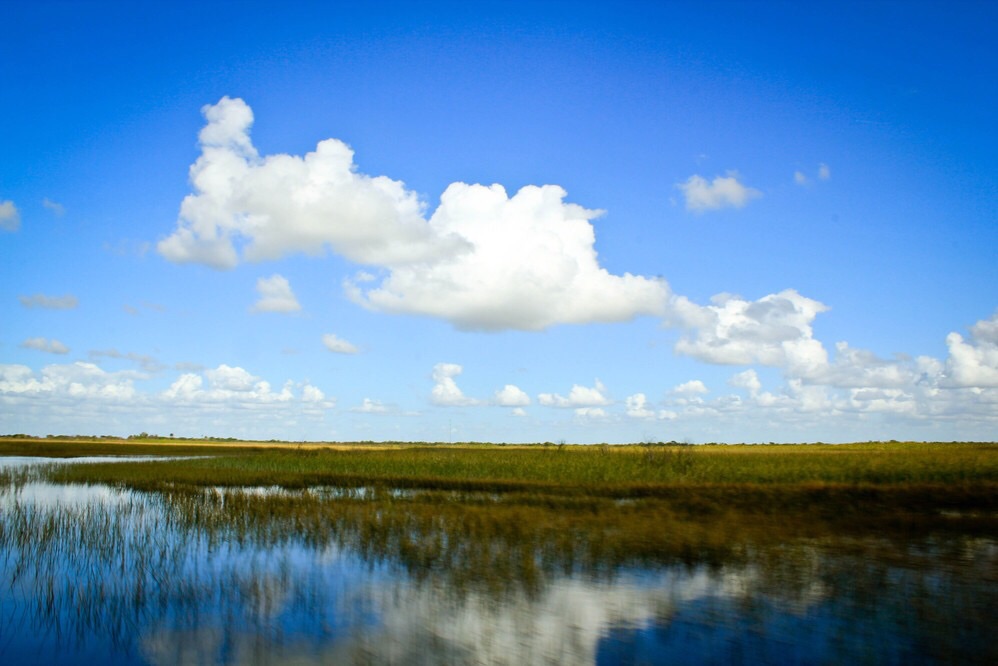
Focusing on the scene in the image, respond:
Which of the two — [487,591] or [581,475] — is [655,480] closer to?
[581,475]

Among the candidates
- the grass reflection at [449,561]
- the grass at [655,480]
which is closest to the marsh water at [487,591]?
the grass reflection at [449,561]

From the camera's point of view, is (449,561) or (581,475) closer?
(449,561)

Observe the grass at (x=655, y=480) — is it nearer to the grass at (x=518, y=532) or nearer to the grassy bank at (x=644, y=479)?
the grassy bank at (x=644, y=479)

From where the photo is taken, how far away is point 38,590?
450 inches

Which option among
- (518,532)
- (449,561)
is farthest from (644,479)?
(449,561)

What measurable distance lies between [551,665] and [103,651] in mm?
5889

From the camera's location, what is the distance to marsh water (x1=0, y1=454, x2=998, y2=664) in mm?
8539

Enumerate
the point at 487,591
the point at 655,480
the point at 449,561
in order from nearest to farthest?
the point at 487,591 → the point at 449,561 → the point at 655,480

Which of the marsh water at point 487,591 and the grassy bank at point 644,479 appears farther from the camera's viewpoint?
the grassy bank at point 644,479

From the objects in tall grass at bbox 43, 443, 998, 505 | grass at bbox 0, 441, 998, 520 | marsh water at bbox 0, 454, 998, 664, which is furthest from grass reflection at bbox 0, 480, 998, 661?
tall grass at bbox 43, 443, 998, 505

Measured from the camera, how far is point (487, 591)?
10.8 metres

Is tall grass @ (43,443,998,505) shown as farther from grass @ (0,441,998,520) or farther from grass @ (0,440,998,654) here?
grass @ (0,440,998,654)

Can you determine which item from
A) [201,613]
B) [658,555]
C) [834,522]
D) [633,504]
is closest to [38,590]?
[201,613]

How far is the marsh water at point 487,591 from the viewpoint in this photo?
8.54m
